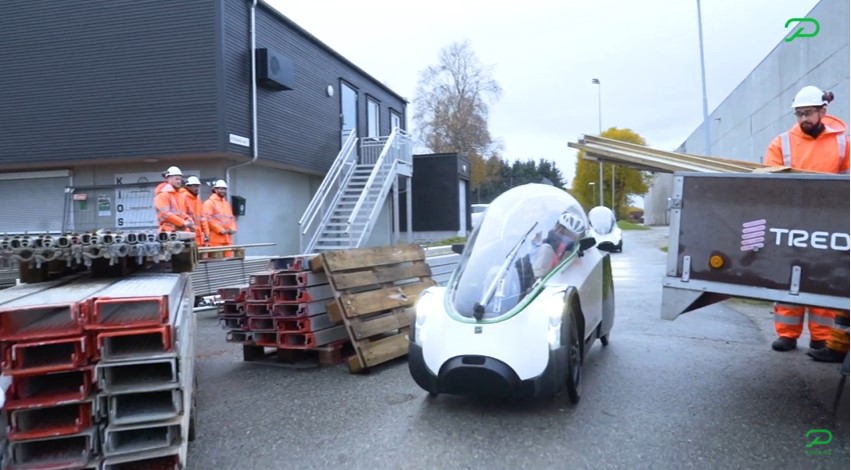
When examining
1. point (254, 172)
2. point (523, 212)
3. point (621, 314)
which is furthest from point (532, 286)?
point (254, 172)

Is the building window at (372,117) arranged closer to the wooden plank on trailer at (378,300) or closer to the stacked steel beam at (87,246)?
the wooden plank on trailer at (378,300)

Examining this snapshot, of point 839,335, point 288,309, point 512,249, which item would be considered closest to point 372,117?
point 288,309

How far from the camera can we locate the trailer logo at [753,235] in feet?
13.3

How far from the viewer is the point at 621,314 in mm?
9047

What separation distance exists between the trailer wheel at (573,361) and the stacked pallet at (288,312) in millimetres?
2450

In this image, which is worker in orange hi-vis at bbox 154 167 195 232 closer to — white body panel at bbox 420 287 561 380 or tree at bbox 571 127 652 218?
white body panel at bbox 420 287 561 380

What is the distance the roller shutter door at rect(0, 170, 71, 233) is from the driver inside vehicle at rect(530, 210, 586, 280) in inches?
603

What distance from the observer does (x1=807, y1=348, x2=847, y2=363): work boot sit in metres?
5.55

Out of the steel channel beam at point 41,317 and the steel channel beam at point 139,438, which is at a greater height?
the steel channel beam at point 41,317

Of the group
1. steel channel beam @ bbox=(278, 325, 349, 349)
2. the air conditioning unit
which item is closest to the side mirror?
steel channel beam @ bbox=(278, 325, 349, 349)

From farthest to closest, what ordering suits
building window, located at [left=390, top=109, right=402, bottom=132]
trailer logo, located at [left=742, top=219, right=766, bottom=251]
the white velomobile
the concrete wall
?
1. building window, located at [left=390, top=109, right=402, bottom=132]
2. the concrete wall
3. the white velomobile
4. trailer logo, located at [left=742, top=219, right=766, bottom=251]

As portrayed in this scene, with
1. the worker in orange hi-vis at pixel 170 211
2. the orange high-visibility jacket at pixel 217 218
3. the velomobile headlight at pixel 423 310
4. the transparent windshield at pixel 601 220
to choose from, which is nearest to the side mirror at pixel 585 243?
the velomobile headlight at pixel 423 310

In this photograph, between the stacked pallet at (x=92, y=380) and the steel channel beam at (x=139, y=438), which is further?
the steel channel beam at (x=139, y=438)

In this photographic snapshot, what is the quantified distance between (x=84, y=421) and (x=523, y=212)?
3.49 metres
